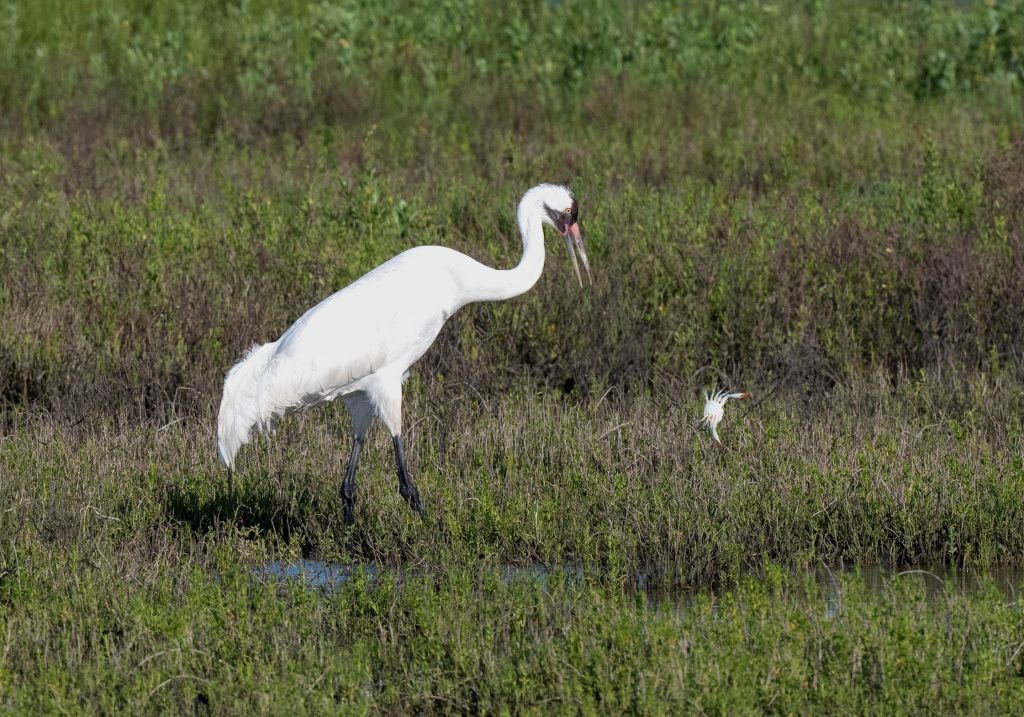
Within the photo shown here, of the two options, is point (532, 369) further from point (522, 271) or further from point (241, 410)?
point (241, 410)

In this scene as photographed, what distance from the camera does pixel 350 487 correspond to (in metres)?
5.75

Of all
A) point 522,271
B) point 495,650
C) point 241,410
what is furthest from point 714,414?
point 495,650

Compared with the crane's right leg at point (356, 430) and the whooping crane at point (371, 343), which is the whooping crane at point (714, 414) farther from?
the crane's right leg at point (356, 430)

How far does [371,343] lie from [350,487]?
0.54 metres

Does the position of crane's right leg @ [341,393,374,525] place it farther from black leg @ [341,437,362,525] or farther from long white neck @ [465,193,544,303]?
long white neck @ [465,193,544,303]

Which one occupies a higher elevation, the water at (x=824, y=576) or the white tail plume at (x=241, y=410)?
the white tail plume at (x=241, y=410)

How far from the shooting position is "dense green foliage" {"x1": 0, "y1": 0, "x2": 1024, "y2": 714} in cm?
416

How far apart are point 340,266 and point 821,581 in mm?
3392

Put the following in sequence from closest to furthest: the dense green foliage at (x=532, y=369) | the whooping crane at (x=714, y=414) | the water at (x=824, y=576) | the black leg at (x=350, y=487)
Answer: the dense green foliage at (x=532, y=369) → the water at (x=824, y=576) → the black leg at (x=350, y=487) → the whooping crane at (x=714, y=414)

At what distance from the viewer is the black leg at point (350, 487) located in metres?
5.59

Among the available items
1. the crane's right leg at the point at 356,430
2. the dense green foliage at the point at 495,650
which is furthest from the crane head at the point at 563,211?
the dense green foliage at the point at 495,650

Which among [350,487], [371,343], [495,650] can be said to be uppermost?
[371,343]

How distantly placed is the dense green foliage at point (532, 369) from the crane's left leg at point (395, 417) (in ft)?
0.30

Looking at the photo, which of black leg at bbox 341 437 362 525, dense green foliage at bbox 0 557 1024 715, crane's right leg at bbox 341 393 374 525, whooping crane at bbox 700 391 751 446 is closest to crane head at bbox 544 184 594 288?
whooping crane at bbox 700 391 751 446
